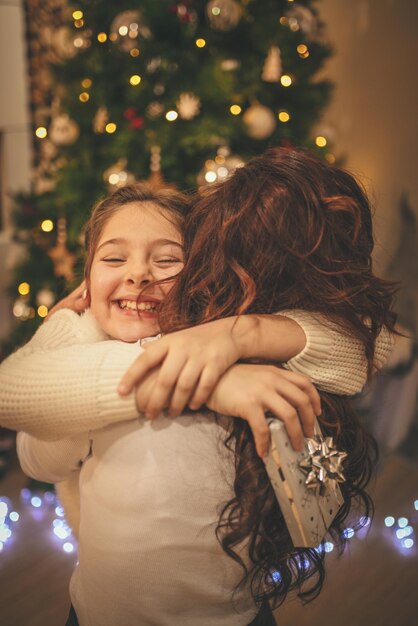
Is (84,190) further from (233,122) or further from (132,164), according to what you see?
(233,122)

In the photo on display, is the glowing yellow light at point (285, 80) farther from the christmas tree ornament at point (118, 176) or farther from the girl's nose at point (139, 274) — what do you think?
the girl's nose at point (139, 274)

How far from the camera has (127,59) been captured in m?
1.91

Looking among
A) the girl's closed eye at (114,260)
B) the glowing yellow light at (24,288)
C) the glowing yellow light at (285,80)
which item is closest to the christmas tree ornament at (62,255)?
the glowing yellow light at (24,288)

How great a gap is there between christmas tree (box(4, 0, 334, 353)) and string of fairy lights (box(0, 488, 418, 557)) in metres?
0.65

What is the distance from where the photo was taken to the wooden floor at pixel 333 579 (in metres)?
1.35

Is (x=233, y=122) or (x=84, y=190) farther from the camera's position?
(x=84, y=190)

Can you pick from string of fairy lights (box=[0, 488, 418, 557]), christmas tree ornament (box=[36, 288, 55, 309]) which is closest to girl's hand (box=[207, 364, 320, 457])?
string of fairy lights (box=[0, 488, 418, 557])

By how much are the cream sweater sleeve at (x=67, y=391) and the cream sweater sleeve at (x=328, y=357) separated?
0.80 ft

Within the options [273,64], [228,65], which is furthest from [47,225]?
[273,64]

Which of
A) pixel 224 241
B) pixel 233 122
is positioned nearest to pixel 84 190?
pixel 233 122

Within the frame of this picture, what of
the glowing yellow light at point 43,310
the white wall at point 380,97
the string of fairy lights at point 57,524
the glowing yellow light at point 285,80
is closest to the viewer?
the string of fairy lights at point 57,524

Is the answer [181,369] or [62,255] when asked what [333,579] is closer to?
[181,369]

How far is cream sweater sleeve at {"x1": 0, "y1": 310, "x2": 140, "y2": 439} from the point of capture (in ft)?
2.13

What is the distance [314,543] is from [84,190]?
1.71 meters
